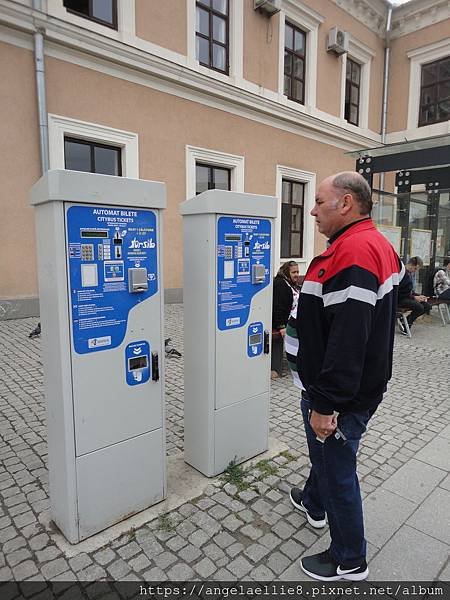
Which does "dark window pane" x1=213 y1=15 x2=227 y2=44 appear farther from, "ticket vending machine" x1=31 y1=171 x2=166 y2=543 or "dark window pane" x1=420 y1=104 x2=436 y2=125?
"ticket vending machine" x1=31 y1=171 x2=166 y2=543

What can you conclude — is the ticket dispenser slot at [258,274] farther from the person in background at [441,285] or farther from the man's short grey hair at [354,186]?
the person in background at [441,285]

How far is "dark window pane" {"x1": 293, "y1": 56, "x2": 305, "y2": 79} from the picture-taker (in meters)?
12.4

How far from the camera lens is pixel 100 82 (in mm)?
7977

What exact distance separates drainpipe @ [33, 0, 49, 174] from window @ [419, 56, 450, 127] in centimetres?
1396

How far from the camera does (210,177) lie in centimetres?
1039

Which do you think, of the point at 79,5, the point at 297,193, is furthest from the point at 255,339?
the point at 297,193

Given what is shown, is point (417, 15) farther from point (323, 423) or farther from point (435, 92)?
point (323, 423)

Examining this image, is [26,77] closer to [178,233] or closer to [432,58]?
[178,233]

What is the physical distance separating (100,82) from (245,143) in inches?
166

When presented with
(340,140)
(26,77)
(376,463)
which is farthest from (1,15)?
(340,140)

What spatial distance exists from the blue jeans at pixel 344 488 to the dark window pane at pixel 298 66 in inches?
516

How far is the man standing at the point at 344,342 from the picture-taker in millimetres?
1661

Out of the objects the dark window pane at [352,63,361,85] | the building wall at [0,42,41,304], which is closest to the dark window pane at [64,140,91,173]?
the building wall at [0,42,41,304]

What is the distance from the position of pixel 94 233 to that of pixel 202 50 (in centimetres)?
971
